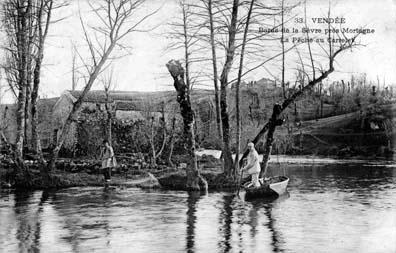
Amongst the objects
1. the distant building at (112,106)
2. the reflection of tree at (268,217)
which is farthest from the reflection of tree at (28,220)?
the distant building at (112,106)

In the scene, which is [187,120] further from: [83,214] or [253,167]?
[83,214]

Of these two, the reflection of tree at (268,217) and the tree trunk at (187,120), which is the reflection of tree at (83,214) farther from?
the reflection of tree at (268,217)

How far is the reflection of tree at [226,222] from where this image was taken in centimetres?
1077

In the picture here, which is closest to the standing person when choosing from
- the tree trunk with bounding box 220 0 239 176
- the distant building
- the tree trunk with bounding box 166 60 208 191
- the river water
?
the river water

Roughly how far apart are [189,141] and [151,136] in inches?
428

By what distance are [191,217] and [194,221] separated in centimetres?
Result: 69

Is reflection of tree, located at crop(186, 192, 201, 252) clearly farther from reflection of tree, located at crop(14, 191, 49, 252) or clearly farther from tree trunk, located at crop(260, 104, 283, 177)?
tree trunk, located at crop(260, 104, 283, 177)

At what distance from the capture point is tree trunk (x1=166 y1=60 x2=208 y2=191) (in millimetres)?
19906

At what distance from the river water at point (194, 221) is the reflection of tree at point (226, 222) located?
0.02 m

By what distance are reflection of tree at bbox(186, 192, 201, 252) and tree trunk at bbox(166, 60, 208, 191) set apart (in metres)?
0.86

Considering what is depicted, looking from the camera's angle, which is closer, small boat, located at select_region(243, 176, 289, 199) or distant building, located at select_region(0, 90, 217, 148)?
small boat, located at select_region(243, 176, 289, 199)

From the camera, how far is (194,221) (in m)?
13.9

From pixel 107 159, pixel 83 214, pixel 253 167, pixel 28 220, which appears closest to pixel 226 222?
pixel 83 214

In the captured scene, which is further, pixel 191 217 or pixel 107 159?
pixel 107 159
